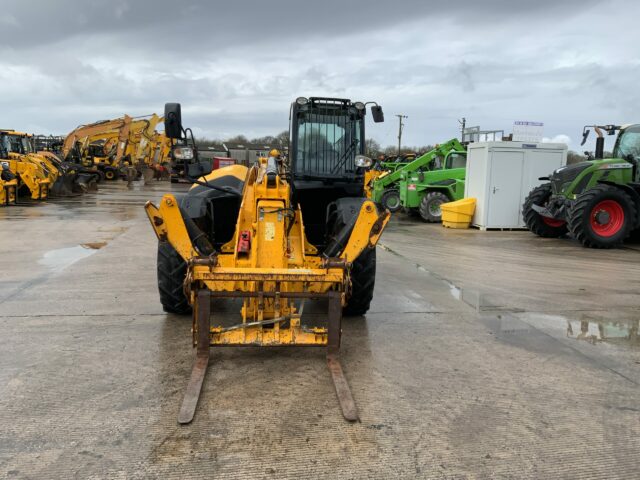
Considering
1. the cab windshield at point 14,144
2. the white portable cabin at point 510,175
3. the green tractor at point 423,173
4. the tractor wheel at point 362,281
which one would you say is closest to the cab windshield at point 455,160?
the green tractor at point 423,173

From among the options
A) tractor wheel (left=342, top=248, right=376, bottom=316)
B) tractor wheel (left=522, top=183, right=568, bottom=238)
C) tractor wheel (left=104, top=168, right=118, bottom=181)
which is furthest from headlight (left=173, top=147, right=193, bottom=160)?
tractor wheel (left=104, top=168, right=118, bottom=181)

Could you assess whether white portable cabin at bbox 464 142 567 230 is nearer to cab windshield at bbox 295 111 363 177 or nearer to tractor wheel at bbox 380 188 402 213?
tractor wheel at bbox 380 188 402 213

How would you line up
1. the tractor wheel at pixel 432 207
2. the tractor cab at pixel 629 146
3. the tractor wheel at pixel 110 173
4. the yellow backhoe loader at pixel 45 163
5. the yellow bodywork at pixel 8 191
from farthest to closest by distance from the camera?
1. the tractor wheel at pixel 110 173
2. the yellow backhoe loader at pixel 45 163
3. the yellow bodywork at pixel 8 191
4. the tractor wheel at pixel 432 207
5. the tractor cab at pixel 629 146

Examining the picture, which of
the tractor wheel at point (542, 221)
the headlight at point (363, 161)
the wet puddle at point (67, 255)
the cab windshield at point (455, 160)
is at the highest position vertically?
the cab windshield at point (455, 160)

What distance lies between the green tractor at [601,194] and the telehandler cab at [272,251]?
6.70 m

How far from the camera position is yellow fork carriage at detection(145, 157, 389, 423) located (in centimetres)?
410

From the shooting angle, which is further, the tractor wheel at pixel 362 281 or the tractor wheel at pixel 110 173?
the tractor wheel at pixel 110 173

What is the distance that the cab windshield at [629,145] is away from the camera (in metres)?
11.5

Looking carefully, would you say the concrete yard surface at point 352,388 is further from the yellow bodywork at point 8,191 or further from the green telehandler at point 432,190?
the yellow bodywork at point 8,191

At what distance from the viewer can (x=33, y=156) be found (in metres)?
21.1

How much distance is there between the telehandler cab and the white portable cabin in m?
8.39

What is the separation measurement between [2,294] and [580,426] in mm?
6115

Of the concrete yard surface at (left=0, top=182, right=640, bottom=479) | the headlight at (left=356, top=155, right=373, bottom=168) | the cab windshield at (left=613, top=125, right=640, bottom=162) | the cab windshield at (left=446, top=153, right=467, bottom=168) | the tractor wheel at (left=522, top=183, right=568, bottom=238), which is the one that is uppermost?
the cab windshield at (left=613, top=125, right=640, bottom=162)

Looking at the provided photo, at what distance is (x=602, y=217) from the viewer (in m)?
11.2
